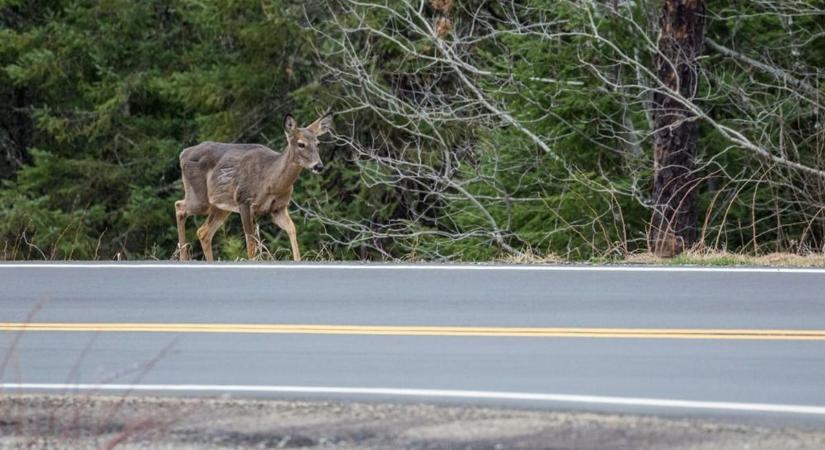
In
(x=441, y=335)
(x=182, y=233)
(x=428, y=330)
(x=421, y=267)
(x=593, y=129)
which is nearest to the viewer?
(x=441, y=335)

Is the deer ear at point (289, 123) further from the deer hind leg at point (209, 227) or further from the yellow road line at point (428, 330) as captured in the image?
the yellow road line at point (428, 330)

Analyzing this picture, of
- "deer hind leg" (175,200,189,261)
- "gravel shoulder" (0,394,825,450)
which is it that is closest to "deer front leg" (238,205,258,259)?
"deer hind leg" (175,200,189,261)

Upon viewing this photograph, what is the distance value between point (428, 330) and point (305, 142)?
8.00 metres

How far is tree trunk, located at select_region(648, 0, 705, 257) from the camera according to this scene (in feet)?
59.6

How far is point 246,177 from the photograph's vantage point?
734 inches

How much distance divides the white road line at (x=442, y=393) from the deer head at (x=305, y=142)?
9.03m

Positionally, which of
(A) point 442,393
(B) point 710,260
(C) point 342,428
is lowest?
(B) point 710,260

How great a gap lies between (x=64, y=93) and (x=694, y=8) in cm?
2297

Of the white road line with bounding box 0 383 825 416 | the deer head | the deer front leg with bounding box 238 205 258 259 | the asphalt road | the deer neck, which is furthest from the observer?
the deer neck

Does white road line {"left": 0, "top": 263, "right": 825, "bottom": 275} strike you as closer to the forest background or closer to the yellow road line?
the forest background

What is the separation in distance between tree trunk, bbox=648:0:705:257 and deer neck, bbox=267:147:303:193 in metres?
4.10

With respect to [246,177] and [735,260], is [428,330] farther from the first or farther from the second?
[246,177]

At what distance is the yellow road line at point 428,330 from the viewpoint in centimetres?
1017

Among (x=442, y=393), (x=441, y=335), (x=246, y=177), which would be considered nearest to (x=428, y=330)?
(x=441, y=335)
